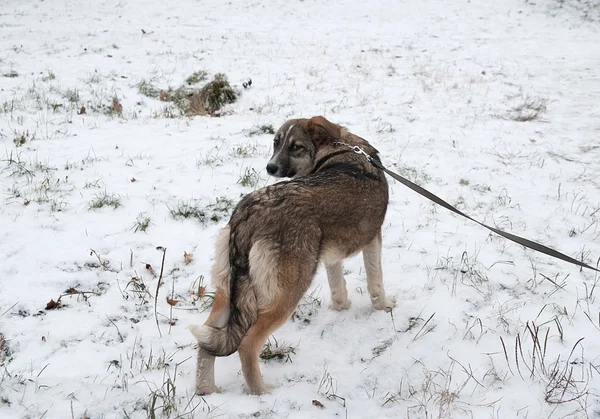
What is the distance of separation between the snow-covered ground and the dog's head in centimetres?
127

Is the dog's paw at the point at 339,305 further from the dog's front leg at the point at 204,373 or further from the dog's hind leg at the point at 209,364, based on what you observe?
the dog's front leg at the point at 204,373

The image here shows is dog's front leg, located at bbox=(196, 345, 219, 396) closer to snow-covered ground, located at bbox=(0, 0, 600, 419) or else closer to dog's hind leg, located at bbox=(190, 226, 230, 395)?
dog's hind leg, located at bbox=(190, 226, 230, 395)

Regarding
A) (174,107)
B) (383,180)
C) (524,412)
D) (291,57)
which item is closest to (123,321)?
(383,180)

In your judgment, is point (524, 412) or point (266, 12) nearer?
point (524, 412)

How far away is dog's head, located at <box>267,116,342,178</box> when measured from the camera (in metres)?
4.49

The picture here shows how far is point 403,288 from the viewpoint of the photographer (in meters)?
4.66

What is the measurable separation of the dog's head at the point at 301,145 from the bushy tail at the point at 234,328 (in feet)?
5.37

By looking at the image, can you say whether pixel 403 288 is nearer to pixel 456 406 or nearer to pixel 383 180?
pixel 383 180

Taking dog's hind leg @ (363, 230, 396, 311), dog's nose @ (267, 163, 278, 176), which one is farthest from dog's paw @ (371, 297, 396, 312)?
dog's nose @ (267, 163, 278, 176)

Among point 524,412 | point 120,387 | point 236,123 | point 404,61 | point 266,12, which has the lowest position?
point 524,412

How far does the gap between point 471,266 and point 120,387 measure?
136 inches

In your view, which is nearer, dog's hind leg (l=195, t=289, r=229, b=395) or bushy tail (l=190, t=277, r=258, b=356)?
bushy tail (l=190, t=277, r=258, b=356)

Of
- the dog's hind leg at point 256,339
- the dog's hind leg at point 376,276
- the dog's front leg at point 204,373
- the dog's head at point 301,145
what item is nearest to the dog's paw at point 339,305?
the dog's hind leg at point 376,276

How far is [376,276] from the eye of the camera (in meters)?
4.27
